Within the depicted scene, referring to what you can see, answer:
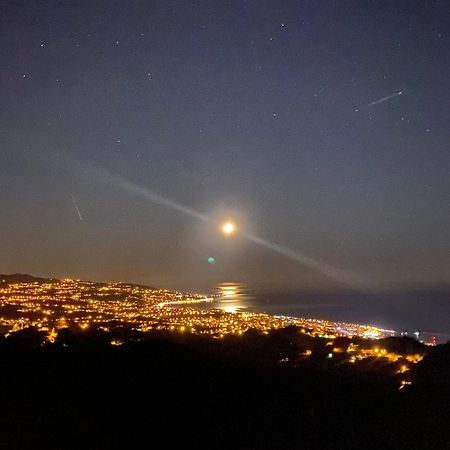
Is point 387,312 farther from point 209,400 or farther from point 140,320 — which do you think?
point 209,400

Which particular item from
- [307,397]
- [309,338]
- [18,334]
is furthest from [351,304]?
[307,397]

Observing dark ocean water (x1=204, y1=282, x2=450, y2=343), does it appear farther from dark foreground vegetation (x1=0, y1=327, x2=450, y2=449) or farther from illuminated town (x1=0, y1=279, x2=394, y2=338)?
dark foreground vegetation (x1=0, y1=327, x2=450, y2=449)

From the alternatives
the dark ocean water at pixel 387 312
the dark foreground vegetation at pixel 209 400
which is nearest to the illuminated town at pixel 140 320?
the dark foreground vegetation at pixel 209 400

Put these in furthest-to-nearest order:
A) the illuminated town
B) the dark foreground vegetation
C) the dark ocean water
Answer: the dark ocean water, the illuminated town, the dark foreground vegetation

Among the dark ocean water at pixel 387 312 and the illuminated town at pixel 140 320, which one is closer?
the illuminated town at pixel 140 320

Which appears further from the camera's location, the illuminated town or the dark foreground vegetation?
the illuminated town

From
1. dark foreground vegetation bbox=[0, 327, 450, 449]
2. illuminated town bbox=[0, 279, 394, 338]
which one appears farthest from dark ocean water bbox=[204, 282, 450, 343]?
dark foreground vegetation bbox=[0, 327, 450, 449]

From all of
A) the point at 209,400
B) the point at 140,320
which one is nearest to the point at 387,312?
the point at 140,320

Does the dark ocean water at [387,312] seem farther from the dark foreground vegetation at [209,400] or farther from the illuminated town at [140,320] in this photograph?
the dark foreground vegetation at [209,400]

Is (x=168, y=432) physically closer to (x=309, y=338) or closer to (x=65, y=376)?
(x=65, y=376)
